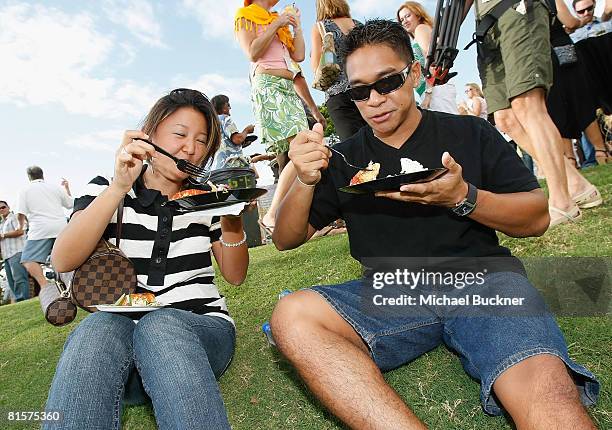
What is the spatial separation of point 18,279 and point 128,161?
9.05 m

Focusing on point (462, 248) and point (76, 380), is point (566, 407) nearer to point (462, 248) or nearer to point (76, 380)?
point (462, 248)

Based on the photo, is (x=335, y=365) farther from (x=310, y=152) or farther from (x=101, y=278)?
(x=101, y=278)

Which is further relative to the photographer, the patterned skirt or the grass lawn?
the patterned skirt

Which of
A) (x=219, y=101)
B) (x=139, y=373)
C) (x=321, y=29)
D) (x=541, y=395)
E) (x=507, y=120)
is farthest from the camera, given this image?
(x=219, y=101)

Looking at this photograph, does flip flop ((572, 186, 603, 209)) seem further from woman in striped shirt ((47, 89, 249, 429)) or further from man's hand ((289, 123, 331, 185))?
woman in striped shirt ((47, 89, 249, 429))

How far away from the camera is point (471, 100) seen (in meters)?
8.87

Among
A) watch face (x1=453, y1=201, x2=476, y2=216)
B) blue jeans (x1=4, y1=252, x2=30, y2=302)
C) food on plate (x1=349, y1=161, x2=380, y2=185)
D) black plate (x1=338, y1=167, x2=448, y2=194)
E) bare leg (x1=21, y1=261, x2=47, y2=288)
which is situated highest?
black plate (x1=338, y1=167, x2=448, y2=194)

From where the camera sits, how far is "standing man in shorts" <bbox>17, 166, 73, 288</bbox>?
681 cm

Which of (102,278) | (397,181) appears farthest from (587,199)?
(102,278)

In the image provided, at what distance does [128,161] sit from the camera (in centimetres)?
182

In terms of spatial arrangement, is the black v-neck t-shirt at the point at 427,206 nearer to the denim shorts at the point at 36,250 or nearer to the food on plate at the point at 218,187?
the food on plate at the point at 218,187

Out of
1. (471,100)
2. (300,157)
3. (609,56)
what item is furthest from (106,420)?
(471,100)

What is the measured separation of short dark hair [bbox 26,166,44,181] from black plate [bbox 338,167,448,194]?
278 inches

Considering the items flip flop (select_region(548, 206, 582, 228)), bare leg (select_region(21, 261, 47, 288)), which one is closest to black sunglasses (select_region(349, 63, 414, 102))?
flip flop (select_region(548, 206, 582, 228))
